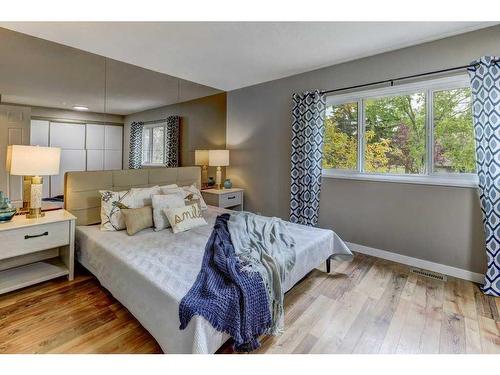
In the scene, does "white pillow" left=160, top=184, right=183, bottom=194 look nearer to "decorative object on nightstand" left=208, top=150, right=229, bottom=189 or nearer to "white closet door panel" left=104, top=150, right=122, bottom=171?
"white closet door panel" left=104, top=150, right=122, bottom=171

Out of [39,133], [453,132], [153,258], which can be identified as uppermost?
[453,132]

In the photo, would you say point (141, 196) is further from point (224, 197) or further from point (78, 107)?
point (224, 197)

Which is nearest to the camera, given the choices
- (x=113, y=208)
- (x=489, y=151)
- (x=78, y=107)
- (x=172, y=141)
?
(x=489, y=151)

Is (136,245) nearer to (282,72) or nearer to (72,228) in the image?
(72,228)

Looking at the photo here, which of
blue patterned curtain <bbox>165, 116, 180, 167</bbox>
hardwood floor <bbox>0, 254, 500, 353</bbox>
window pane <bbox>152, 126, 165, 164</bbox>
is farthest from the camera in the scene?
blue patterned curtain <bbox>165, 116, 180, 167</bbox>

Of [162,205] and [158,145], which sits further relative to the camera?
[158,145]

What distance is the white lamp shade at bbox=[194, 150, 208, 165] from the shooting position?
12.9ft

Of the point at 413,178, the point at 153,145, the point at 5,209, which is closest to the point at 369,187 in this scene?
the point at 413,178

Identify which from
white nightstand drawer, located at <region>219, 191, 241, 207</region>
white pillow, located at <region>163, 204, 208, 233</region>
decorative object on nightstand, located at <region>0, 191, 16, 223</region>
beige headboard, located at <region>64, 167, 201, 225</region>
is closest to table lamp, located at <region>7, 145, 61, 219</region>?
decorative object on nightstand, located at <region>0, 191, 16, 223</region>

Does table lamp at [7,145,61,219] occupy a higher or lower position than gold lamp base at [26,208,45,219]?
higher

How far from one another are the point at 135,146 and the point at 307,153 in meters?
2.13

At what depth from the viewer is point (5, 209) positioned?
2154 millimetres

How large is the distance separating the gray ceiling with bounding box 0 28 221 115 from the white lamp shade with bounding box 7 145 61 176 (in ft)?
1.59

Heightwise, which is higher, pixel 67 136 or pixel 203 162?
pixel 67 136
